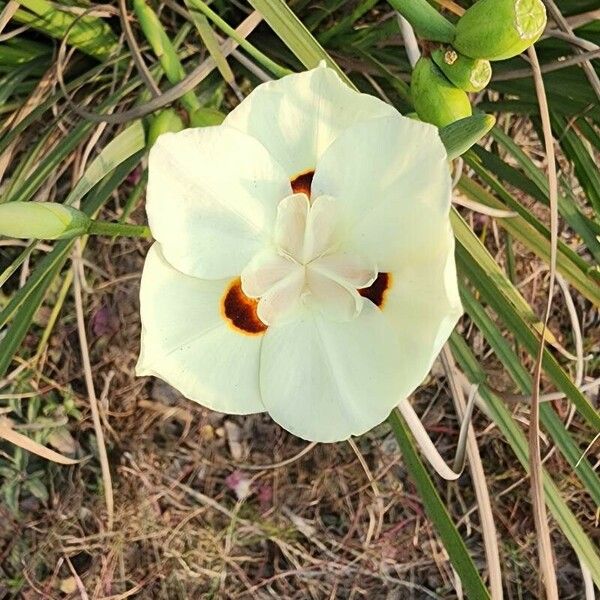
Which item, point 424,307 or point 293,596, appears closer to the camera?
point 424,307

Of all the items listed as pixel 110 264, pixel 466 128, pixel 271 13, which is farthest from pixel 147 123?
pixel 466 128

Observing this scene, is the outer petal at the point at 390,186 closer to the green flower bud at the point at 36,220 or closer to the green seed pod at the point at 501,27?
the green seed pod at the point at 501,27

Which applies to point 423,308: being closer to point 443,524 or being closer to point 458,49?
point 458,49

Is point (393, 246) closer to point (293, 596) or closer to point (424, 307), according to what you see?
point (424, 307)

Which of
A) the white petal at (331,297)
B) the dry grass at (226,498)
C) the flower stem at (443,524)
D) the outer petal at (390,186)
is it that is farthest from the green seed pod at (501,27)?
the dry grass at (226,498)

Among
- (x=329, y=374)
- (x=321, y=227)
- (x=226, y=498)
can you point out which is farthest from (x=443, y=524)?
(x=226, y=498)

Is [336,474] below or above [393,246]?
below
